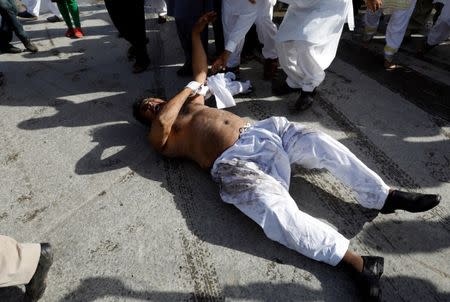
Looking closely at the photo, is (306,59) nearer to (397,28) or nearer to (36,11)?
(397,28)

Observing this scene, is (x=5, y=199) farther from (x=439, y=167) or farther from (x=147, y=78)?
(x=439, y=167)

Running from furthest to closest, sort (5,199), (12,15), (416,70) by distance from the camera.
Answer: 1. (12,15)
2. (416,70)
3. (5,199)

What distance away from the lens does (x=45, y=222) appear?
7.04 ft

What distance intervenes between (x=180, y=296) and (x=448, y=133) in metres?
2.52

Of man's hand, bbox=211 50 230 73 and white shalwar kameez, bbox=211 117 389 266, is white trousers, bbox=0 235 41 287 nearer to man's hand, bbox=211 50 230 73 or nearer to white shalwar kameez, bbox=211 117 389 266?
white shalwar kameez, bbox=211 117 389 266

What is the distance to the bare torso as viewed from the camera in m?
2.27

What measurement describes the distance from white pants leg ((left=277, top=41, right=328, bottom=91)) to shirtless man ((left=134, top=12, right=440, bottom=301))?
787 millimetres

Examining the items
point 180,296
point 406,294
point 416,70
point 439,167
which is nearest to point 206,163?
point 180,296

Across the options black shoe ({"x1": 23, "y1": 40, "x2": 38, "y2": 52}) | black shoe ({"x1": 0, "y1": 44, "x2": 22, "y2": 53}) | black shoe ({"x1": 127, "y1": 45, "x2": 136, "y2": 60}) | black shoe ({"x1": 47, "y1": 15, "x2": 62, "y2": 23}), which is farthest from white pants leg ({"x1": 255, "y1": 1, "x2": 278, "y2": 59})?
black shoe ({"x1": 47, "y1": 15, "x2": 62, "y2": 23})

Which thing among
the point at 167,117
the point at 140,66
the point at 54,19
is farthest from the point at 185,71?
the point at 54,19

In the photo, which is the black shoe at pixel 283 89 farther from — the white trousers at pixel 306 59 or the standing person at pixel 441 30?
the standing person at pixel 441 30

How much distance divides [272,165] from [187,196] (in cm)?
65

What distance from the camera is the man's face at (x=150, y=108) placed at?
2.64m

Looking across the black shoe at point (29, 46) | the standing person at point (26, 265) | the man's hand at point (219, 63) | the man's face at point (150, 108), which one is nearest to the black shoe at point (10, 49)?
the black shoe at point (29, 46)
